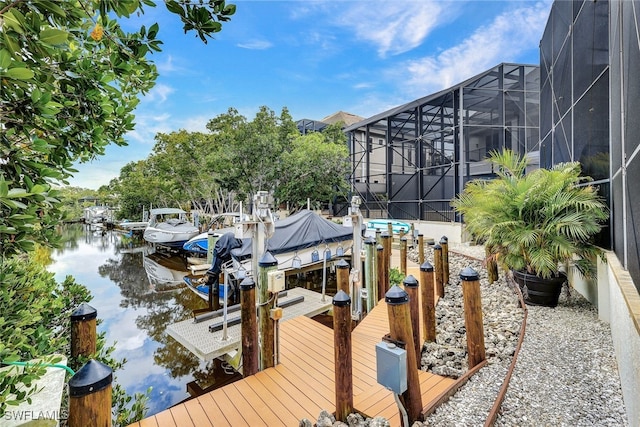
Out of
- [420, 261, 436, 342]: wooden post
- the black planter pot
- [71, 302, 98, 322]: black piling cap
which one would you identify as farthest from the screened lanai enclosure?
[71, 302, 98, 322]: black piling cap

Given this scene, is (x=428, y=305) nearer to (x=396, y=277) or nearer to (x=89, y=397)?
(x=89, y=397)

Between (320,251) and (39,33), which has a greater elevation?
(39,33)

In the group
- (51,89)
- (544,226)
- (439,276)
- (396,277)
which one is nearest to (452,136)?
(396,277)

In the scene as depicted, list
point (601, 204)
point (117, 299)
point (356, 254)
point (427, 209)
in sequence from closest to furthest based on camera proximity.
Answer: point (601, 204) < point (356, 254) < point (117, 299) < point (427, 209)

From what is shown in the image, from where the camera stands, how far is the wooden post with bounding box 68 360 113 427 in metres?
1.44

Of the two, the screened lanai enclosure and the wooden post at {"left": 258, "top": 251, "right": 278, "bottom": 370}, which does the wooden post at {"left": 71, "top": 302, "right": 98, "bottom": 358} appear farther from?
the screened lanai enclosure

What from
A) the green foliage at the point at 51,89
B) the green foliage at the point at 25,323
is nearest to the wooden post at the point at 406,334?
the green foliage at the point at 25,323

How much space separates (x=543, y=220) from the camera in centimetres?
454

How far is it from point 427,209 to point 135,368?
1352 centimetres

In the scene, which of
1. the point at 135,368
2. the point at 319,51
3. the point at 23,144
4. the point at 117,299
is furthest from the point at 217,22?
the point at 319,51

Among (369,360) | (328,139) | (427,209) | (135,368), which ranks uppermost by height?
(328,139)

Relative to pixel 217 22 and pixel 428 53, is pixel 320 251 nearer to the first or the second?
pixel 217 22

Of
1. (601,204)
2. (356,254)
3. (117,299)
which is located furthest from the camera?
(117,299)

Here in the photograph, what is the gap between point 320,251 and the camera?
333 inches
